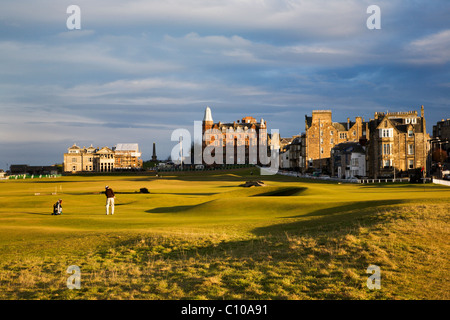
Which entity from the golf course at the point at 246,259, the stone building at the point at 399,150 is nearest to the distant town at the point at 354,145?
the stone building at the point at 399,150

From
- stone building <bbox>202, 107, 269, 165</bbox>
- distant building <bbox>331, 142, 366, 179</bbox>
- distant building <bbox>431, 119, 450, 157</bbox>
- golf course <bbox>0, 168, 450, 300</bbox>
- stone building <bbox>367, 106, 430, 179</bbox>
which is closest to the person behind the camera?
golf course <bbox>0, 168, 450, 300</bbox>

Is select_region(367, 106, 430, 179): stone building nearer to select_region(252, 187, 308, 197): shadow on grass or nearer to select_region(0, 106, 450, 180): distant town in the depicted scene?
select_region(0, 106, 450, 180): distant town

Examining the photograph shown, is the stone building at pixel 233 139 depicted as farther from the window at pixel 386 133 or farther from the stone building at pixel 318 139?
the window at pixel 386 133

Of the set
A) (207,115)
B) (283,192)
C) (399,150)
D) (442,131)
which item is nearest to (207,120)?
(207,115)

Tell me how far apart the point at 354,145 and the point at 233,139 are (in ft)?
270

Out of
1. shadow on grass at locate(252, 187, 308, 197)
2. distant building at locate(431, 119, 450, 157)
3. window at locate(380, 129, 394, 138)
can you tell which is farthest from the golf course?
distant building at locate(431, 119, 450, 157)

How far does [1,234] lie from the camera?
24.4m

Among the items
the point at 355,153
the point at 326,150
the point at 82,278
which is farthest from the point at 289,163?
the point at 82,278

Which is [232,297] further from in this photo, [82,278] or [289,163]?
[289,163]

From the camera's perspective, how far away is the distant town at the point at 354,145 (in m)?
93.4

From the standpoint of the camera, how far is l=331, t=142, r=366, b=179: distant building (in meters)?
104

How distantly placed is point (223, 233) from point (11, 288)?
36.5ft

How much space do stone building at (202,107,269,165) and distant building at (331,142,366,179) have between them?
7126cm
